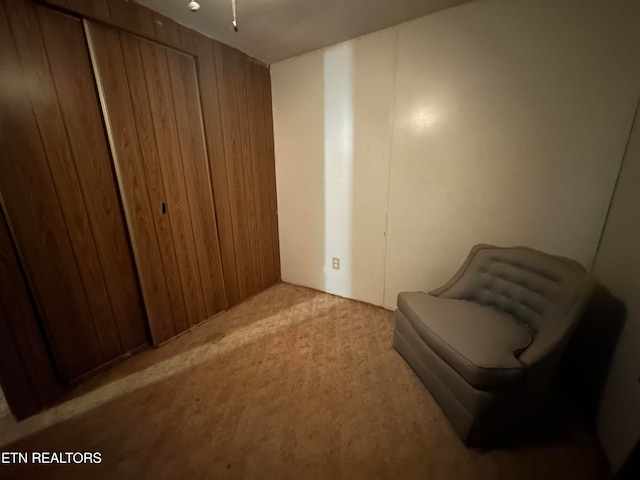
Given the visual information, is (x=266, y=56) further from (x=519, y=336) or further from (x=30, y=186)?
(x=519, y=336)

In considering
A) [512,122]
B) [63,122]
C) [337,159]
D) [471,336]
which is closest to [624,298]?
[471,336]

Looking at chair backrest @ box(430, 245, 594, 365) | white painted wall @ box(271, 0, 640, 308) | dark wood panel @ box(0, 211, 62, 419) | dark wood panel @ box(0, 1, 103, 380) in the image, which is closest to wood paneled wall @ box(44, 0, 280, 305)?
white painted wall @ box(271, 0, 640, 308)

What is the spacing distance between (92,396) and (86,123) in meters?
1.56

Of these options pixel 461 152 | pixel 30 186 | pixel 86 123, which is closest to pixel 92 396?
pixel 30 186

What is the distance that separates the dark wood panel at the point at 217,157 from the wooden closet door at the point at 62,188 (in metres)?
0.66

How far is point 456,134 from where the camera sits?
173 centimetres

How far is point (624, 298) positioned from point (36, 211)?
2.91m

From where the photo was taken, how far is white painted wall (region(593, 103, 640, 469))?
103cm

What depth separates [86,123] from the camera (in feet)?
4.55

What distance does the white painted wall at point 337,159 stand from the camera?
196 cm

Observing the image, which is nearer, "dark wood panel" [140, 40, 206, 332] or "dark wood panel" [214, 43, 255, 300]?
"dark wood panel" [140, 40, 206, 332]

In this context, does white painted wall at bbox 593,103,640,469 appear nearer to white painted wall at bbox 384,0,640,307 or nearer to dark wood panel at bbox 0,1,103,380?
white painted wall at bbox 384,0,640,307

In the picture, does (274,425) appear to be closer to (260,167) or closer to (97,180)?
(97,180)

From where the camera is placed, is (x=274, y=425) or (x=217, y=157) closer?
(x=274, y=425)
